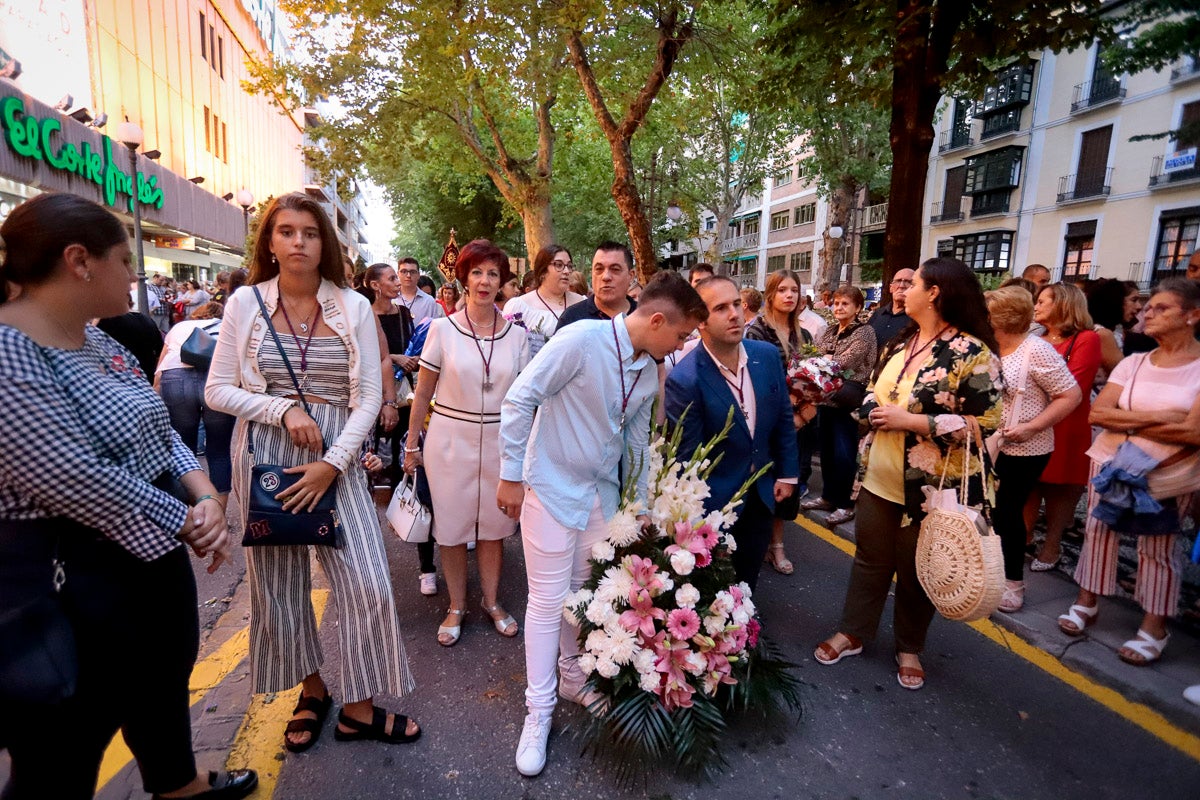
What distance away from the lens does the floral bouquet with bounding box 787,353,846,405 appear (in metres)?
4.29

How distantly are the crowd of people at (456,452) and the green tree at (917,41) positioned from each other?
2.59 m

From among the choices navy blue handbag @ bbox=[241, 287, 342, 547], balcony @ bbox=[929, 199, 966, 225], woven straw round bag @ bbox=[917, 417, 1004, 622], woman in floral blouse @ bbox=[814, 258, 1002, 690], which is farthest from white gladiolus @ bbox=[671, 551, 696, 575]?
balcony @ bbox=[929, 199, 966, 225]

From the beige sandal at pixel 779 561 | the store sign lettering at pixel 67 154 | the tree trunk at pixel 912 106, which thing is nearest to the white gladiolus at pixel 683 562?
the beige sandal at pixel 779 561

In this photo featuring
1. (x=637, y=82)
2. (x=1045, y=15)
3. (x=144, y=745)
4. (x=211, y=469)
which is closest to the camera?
(x=144, y=745)

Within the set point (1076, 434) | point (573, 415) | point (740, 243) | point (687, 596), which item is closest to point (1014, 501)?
point (1076, 434)

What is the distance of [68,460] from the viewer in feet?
4.83

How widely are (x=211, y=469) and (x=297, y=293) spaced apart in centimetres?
327

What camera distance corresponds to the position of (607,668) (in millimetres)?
2412

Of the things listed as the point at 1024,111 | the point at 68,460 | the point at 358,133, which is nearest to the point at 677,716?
the point at 68,460

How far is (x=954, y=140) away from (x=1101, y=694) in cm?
3371

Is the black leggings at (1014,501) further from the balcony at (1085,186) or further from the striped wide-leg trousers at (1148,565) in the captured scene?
the balcony at (1085,186)

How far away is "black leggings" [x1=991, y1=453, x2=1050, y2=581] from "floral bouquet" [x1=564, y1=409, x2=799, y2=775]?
1.91 meters

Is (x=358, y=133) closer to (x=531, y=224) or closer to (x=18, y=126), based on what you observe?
(x=531, y=224)

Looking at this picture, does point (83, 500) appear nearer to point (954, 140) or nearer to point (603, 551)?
point (603, 551)
